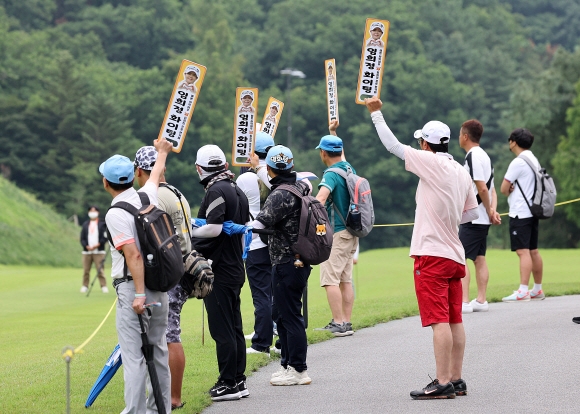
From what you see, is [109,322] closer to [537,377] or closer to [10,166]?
[537,377]

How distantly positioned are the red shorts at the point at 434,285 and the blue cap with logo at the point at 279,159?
137 cm

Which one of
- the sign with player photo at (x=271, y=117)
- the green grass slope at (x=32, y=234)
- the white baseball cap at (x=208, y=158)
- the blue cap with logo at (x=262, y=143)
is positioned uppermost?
the sign with player photo at (x=271, y=117)

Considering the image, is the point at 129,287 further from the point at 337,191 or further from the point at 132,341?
the point at 337,191

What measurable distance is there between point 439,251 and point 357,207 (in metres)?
3.08

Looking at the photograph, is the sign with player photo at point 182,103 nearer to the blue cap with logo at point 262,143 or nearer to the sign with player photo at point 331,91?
the blue cap with logo at point 262,143

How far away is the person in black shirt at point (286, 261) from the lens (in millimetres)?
8836

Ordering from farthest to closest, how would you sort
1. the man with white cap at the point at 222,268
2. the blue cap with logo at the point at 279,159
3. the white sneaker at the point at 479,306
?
the white sneaker at the point at 479,306
the blue cap with logo at the point at 279,159
the man with white cap at the point at 222,268

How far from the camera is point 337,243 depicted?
1180 cm

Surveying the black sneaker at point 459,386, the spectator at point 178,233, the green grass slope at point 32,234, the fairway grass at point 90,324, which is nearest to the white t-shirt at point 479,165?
the fairway grass at point 90,324

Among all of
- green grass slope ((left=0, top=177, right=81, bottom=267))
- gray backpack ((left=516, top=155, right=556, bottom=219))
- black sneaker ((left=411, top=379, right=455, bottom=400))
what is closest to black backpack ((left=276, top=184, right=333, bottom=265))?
black sneaker ((left=411, top=379, right=455, bottom=400))

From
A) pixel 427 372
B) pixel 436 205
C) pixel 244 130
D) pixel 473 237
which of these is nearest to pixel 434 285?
pixel 436 205

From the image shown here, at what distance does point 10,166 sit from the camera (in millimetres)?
84250

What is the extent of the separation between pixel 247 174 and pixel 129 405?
411cm

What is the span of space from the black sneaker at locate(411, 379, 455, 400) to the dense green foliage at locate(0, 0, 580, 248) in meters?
55.0
